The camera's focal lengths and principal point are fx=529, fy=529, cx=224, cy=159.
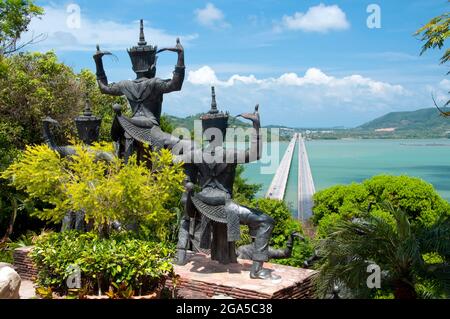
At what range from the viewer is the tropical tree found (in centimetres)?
A: 739

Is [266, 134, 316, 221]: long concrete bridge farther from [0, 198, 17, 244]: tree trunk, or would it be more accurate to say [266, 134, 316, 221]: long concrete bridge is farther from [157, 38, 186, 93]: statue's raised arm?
[157, 38, 186, 93]: statue's raised arm

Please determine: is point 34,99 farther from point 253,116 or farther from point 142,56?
point 253,116

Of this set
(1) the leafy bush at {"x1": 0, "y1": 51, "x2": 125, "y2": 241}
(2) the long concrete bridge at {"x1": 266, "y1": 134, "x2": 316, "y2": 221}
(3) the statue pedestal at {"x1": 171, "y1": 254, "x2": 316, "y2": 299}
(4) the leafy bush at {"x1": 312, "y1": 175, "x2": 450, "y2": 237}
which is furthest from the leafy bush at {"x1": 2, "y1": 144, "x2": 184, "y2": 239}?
(2) the long concrete bridge at {"x1": 266, "y1": 134, "x2": 316, "y2": 221}

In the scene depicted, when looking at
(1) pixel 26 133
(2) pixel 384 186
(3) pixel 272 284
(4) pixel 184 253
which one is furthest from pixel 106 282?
(1) pixel 26 133

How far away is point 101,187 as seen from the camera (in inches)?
340

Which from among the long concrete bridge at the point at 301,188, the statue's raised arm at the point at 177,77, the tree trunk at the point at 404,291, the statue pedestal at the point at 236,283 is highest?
the statue's raised arm at the point at 177,77

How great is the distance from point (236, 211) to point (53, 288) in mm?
3242

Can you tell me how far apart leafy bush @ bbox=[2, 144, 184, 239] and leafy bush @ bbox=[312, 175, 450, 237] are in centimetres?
734

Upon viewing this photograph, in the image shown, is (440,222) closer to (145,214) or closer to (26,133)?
(145,214)

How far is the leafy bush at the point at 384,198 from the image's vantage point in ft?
51.8

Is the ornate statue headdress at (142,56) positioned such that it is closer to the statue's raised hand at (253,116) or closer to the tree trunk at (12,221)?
the statue's raised hand at (253,116)

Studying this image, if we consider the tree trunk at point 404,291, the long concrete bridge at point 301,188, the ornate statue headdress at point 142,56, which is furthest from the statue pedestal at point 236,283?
the long concrete bridge at point 301,188

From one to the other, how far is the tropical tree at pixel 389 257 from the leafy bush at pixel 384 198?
728 cm

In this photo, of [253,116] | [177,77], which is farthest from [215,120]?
[177,77]
